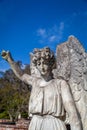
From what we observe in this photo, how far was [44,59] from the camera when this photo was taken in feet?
10.2

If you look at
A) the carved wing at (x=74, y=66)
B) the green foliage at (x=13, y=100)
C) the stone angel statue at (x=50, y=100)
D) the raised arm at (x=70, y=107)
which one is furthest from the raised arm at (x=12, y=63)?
the green foliage at (x=13, y=100)

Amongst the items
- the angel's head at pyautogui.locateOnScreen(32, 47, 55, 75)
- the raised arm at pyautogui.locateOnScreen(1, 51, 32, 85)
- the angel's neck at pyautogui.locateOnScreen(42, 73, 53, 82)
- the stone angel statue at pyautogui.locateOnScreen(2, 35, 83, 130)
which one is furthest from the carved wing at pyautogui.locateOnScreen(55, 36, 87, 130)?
the raised arm at pyautogui.locateOnScreen(1, 51, 32, 85)

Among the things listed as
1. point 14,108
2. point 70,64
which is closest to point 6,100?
point 14,108

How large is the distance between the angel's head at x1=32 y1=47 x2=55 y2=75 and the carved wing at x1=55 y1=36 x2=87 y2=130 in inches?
12.4

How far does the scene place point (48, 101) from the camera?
3016 millimetres

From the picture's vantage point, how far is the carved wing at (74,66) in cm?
312

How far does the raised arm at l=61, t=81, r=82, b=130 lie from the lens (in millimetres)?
2841

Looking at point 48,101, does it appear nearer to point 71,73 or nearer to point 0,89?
point 71,73

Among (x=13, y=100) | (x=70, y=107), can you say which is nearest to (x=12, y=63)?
(x=70, y=107)

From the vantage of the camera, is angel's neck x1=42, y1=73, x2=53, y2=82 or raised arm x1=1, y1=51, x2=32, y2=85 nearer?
angel's neck x1=42, y1=73, x2=53, y2=82

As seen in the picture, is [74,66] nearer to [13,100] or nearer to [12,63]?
[12,63]

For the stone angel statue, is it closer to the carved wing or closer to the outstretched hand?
the carved wing

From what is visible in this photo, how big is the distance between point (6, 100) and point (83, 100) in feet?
99.7

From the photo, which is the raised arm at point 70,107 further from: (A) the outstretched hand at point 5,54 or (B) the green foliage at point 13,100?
(B) the green foliage at point 13,100
